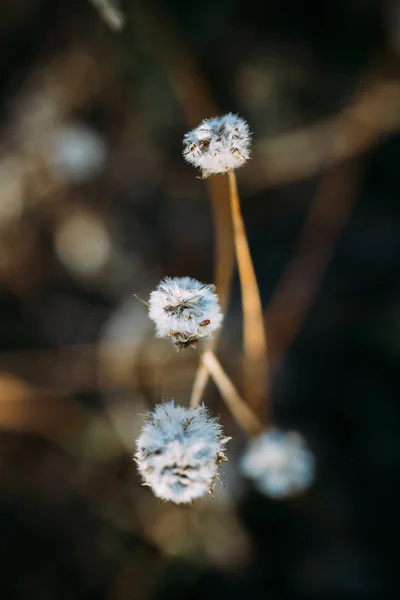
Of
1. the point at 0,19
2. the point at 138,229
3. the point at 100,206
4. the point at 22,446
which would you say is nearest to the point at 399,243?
the point at 138,229

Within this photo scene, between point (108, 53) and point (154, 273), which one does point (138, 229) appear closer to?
point (154, 273)

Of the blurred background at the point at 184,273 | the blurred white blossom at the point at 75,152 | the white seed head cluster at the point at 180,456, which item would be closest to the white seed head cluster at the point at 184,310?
the white seed head cluster at the point at 180,456

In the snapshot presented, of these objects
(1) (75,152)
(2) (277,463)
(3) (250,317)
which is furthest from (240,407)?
(1) (75,152)

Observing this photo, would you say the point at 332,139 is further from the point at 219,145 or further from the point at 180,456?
the point at 180,456

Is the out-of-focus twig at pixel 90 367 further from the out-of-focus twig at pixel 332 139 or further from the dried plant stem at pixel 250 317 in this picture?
the out-of-focus twig at pixel 332 139

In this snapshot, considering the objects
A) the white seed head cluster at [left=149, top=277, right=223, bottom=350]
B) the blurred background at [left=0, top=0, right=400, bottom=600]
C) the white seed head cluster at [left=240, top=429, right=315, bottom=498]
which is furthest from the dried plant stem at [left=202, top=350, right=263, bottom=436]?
the white seed head cluster at [left=149, top=277, right=223, bottom=350]
